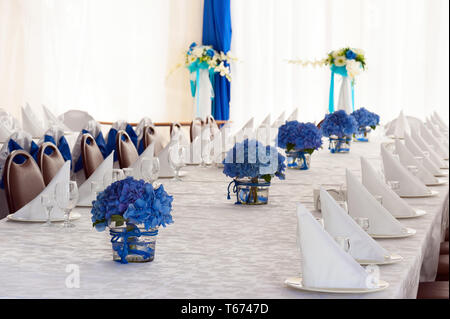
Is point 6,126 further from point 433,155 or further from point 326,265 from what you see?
point 326,265

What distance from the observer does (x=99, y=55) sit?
9.30m

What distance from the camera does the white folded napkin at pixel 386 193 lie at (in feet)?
8.82

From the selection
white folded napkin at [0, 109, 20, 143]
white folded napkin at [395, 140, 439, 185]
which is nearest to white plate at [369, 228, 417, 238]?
white folded napkin at [395, 140, 439, 185]

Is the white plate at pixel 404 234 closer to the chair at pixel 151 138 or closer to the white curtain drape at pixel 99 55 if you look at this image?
the chair at pixel 151 138

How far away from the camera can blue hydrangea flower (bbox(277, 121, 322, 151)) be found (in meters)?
3.97

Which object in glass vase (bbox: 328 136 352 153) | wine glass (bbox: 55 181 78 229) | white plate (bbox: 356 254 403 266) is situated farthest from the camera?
glass vase (bbox: 328 136 352 153)

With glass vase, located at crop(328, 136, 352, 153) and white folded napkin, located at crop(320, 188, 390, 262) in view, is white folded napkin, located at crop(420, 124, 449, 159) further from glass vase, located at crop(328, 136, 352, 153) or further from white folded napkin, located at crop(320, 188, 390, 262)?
white folded napkin, located at crop(320, 188, 390, 262)

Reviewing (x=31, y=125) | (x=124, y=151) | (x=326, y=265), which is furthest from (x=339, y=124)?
(x=326, y=265)

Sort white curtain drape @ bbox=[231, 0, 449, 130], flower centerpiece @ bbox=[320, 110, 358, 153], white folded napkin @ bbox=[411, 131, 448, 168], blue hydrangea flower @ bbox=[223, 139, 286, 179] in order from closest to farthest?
blue hydrangea flower @ bbox=[223, 139, 286, 179]
white folded napkin @ bbox=[411, 131, 448, 168]
flower centerpiece @ bbox=[320, 110, 358, 153]
white curtain drape @ bbox=[231, 0, 449, 130]

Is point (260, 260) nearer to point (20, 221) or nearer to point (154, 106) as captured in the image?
point (20, 221)

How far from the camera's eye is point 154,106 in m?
9.92

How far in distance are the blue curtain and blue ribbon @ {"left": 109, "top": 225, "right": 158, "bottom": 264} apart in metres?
7.93

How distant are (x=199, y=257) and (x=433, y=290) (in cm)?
108
